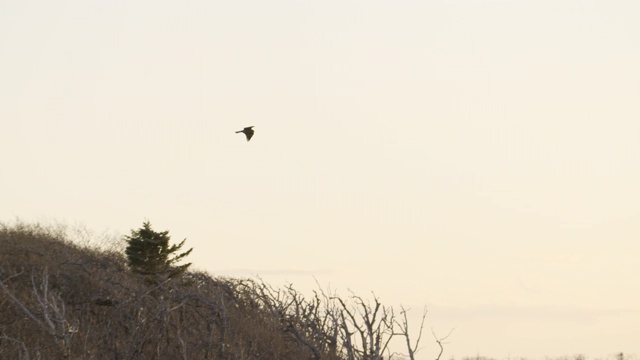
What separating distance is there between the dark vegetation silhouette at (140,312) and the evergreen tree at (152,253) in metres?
0.08

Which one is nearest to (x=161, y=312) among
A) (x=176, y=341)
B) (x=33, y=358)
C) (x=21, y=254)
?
(x=176, y=341)

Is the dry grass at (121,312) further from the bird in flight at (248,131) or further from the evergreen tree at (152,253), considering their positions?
the bird in flight at (248,131)

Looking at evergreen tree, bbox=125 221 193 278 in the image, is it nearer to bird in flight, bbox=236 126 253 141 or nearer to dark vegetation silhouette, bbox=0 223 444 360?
dark vegetation silhouette, bbox=0 223 444 360

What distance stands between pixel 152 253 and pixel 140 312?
12.0m

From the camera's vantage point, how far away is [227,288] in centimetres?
5494

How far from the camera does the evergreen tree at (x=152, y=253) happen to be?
50438 millimetres

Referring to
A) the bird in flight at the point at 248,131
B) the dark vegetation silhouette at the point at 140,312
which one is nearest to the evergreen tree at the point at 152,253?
the dark vegetation silhouette at the point at 140,312

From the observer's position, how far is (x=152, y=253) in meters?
51.6

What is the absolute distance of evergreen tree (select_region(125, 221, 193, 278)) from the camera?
50438 mm

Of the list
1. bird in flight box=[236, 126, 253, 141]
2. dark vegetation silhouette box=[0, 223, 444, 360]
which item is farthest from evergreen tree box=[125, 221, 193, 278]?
bird in flight box=[236, 126, 253, 141]

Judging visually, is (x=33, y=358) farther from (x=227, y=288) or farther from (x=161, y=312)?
(x=227, y=288)

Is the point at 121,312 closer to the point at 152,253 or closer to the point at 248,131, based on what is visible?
the point at 152,253

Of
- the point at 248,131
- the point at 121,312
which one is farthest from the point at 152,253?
the point at 248,131

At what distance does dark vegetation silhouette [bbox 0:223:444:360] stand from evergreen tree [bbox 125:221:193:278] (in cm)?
8
